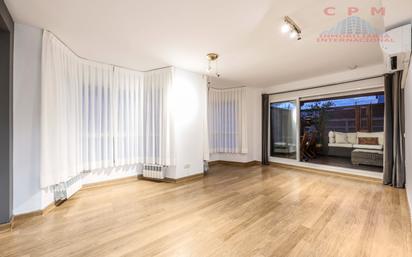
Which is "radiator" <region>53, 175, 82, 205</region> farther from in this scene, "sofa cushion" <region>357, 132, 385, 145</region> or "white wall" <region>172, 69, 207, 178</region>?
"sofa cushion" <region>357, 132, 385, 145</region>

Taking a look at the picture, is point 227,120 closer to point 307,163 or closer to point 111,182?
point 307,163

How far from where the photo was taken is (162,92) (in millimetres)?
4125

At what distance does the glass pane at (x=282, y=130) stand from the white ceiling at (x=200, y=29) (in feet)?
6.96

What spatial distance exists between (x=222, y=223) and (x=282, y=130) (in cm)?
472

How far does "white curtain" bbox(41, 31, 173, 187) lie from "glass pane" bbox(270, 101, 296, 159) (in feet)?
12.2

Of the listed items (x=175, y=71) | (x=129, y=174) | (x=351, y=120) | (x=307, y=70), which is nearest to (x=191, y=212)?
(x=129, y=174)

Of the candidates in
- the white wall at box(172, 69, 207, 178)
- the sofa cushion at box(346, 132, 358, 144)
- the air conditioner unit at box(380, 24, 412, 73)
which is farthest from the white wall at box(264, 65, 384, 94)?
the sofa cushion at box(346, 132, 358, 144)

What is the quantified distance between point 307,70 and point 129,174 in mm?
4731

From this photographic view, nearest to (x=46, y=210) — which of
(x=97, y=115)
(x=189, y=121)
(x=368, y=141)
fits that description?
(x=97, y=115)

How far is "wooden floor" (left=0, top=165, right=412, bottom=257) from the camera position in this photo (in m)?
1.78

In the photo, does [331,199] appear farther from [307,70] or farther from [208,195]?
[307,70]

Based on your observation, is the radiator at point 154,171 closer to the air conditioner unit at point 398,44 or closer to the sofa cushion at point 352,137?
the air conditioner unit at point 398,44

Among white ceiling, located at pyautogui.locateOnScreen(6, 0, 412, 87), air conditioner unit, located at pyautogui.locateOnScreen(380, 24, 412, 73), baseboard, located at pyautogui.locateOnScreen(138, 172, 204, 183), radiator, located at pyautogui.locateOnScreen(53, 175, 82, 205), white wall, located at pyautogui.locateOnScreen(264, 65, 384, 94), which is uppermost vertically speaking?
white ceiling, located at pyautogui.locateOnScreen(6, 0, 412, 87)

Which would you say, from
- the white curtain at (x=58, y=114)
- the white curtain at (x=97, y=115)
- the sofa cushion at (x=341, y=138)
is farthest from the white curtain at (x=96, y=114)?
the sofa cushion at (x=341, y=138)
